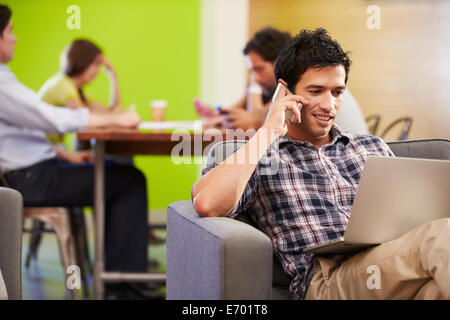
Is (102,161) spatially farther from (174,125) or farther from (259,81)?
(259,81)

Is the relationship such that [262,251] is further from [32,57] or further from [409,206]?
[32,57]

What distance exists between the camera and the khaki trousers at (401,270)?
1216 mm

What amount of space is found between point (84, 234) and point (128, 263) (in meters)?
0.65

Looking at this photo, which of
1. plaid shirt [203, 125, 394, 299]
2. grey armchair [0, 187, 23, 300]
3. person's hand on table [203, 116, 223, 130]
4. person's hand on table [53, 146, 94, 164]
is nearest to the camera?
plaid shirt [203, 125, 394, 299]

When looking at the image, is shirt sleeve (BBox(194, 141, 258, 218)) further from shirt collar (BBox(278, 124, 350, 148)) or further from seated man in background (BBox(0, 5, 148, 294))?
seated man in background (BBox(0, 5, 148, 294))

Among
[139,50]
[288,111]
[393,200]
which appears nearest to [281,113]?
[288,111]

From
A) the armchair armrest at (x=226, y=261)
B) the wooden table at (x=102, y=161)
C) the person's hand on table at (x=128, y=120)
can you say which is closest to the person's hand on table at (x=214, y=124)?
the wooden table at (x=102, y=161)

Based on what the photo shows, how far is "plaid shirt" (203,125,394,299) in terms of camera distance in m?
1.54

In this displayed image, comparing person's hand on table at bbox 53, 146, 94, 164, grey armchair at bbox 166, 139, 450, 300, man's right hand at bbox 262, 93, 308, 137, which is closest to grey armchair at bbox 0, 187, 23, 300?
grey armchair at bbox 166, 139, 450, 300

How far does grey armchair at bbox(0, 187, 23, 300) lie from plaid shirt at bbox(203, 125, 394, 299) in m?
0.58

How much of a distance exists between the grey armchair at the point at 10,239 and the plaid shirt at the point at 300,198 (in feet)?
1.89

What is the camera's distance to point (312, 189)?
1604 mm

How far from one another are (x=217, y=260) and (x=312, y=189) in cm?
46

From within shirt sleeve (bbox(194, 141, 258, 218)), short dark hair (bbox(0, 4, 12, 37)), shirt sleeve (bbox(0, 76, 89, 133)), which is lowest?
shirt sleeve (bbox(194, 141, 258, 218))
